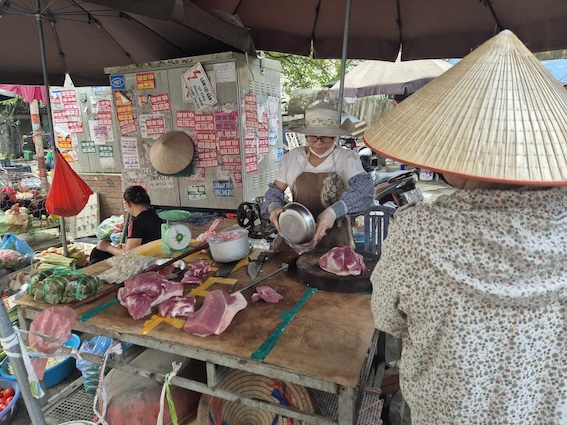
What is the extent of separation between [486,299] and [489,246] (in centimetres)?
19

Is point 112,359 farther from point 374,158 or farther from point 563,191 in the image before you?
point 374,158

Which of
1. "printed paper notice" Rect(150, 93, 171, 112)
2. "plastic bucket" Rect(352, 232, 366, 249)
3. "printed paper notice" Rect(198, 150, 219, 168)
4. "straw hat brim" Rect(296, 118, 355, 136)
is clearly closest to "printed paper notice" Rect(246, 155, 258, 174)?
"printed paper notice" Rect(198, 150, 219, 168)

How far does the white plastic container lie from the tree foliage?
9.74 metres

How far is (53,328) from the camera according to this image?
2162 millimetres

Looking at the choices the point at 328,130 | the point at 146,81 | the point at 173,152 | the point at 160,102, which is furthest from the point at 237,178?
the point at 328,130

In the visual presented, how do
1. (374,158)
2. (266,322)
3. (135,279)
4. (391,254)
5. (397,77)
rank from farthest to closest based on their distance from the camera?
(374,158) < (397,77) < (135,279) < (266,322) < (391,254)

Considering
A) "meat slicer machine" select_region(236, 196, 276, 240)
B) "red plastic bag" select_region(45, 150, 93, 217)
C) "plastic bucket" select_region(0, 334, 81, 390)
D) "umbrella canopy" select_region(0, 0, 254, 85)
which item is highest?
"umbrella canopy" select_region(0, 0, 254, 85)

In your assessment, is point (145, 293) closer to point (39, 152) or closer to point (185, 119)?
point (185, 119)

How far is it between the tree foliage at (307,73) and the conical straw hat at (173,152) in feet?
23.4

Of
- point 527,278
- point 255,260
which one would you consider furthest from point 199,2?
point 527,278

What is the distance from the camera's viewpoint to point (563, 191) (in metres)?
1.28

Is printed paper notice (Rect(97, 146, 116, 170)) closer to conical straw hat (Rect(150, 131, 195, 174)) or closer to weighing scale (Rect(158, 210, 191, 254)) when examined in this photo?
conical straw hat (Rect(150, 131, 195, 174))

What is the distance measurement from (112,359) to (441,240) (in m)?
2.09

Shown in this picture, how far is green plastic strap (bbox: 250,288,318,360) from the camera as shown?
1843 mm
